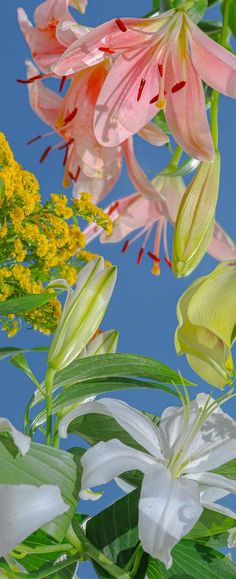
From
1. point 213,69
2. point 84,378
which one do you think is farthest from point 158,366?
point 213,69

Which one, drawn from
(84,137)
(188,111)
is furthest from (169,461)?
(84,137)

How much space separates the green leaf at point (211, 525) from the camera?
43cm

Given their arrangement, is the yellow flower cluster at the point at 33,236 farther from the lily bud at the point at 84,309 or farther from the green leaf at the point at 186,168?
the lily bud at the point at 84,309

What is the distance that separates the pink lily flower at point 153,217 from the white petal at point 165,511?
46 centimetres

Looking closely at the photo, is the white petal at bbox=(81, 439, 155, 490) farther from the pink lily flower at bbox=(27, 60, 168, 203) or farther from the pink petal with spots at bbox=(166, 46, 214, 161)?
the pink lily flower at bbox=(27, 60, 168, 203)

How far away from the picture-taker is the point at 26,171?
796mm

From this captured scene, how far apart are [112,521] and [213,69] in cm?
36

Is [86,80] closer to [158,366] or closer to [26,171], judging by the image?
[26,171]

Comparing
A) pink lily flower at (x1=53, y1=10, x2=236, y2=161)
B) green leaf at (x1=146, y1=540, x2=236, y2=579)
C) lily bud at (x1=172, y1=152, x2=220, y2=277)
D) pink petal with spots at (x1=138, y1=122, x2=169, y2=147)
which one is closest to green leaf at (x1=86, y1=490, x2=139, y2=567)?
green leaf at (x1=146, y1=540, x2=236, y2=579)

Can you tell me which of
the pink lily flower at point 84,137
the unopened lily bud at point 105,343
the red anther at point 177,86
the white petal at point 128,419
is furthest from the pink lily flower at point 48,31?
the white petal at point 128,419

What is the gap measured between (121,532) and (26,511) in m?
0.12

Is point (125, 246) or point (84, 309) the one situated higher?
point (84, 309)

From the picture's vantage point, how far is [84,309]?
1.66 ft

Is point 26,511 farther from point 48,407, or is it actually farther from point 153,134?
point 153,134
